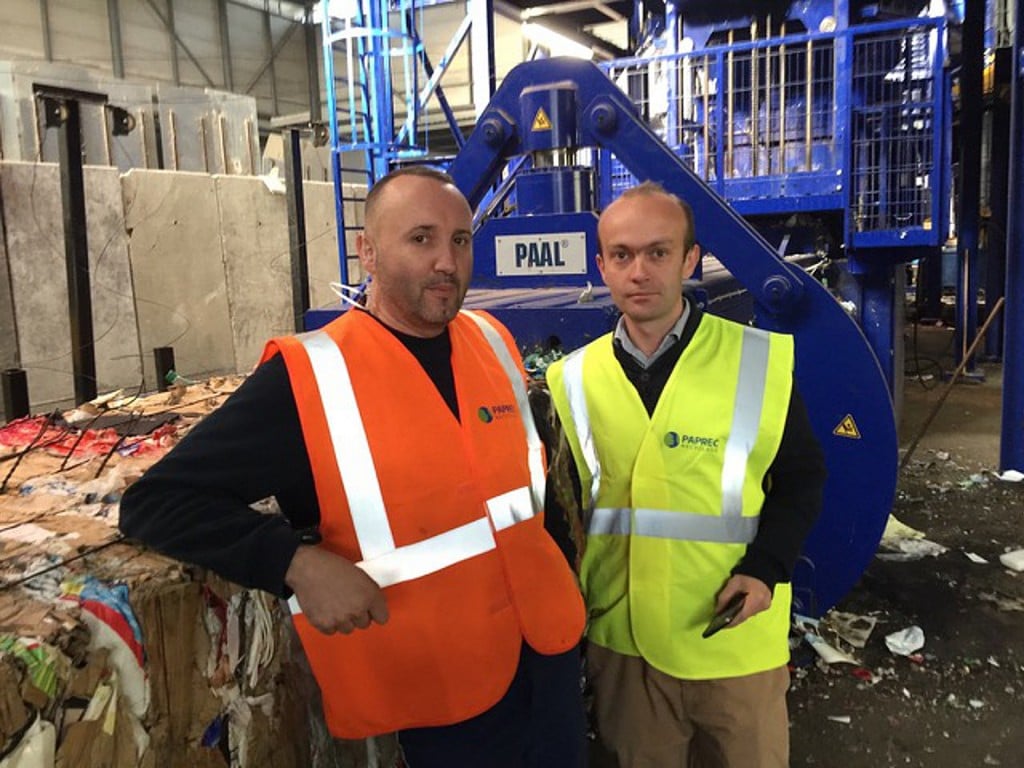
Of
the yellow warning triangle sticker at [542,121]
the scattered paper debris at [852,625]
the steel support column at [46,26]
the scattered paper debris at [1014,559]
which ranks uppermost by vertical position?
the steel support column at [46,26]

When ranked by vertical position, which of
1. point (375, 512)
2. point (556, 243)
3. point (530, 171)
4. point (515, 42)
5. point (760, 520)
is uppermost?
point (515, 42)

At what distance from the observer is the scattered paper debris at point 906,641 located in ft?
11.5

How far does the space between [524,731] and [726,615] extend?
52cm

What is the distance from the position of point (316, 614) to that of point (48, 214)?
7818 millimetres

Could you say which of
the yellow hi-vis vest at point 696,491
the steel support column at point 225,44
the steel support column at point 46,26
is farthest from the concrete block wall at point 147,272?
the steel support column at point 225,44

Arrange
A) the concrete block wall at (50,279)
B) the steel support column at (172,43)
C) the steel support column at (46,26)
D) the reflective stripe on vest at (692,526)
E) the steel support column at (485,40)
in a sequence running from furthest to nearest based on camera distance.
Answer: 1. the steel support column at (172,43)
2. the steel support column at (46,26)
3. the steel support column at (485,40)
4. the concrete block wall at (50,279)
5. the reflective stripe on vest at (692,526)

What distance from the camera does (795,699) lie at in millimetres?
3172

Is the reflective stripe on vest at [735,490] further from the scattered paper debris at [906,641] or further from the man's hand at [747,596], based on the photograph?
the scattered paper debris at [906,641]

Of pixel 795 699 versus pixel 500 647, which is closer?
pixel 500 647

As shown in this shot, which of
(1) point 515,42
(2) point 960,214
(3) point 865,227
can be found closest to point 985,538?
(3) point 865,227

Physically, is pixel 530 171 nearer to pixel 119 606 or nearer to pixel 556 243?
pixel 556 243

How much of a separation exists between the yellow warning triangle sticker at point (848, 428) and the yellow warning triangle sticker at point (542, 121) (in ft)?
5.06

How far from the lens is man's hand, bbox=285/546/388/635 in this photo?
4.31 feet

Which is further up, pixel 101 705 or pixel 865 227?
pixel 865 227
